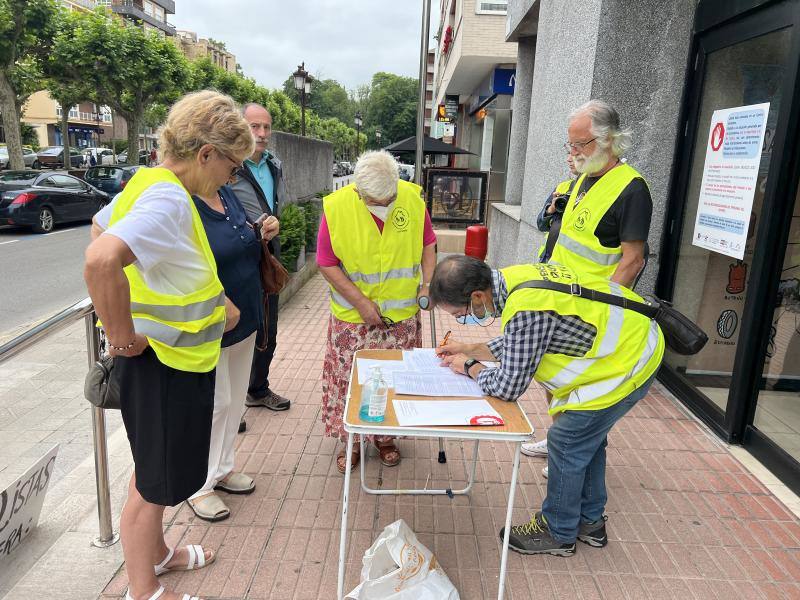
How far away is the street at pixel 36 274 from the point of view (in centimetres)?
738

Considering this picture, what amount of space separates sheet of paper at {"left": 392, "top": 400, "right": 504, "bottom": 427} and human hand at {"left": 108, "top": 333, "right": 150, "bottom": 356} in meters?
0.89

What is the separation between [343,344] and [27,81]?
23154 millimetres

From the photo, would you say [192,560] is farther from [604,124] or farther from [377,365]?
[604,124]

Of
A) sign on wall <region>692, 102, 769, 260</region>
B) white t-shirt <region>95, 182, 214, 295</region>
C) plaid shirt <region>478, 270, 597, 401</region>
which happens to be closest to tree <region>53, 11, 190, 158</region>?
sign on wall <region>692, 102, 769, 260</region>

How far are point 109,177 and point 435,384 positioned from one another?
60.2ft

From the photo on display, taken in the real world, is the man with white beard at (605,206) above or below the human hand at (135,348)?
above

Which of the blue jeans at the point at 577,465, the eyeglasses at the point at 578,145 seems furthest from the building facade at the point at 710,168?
the blue jeans at the point at 577,465

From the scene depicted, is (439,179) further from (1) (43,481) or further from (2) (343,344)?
(1) (43,481)

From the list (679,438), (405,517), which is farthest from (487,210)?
(405,517)

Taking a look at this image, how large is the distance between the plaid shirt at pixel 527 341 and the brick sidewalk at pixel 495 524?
91cm

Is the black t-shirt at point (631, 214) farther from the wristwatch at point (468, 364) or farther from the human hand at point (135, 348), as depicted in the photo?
the human hand at point (135, 348)

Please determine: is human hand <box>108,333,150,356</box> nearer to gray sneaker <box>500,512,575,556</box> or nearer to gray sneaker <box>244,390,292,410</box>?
gray sneaker <box>500,512,575,556</box>

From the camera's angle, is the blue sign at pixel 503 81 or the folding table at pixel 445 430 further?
the blue sign at pixel 503 81

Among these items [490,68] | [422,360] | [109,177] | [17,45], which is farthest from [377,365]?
[17,45]
